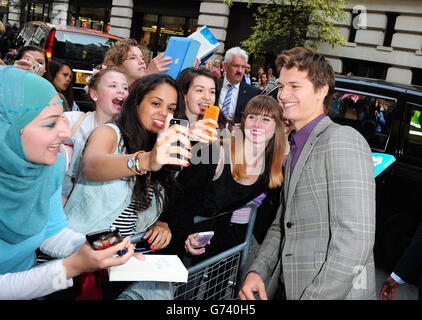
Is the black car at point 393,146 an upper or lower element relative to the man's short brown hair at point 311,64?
lower

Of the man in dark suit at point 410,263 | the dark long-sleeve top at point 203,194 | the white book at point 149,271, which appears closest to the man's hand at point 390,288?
the man in dark suit at point 410,263

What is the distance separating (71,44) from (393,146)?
292 inches

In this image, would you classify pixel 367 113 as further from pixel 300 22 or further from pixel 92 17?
pixel 92 17

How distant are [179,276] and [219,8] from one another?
58.5 feet

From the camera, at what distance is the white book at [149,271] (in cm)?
160

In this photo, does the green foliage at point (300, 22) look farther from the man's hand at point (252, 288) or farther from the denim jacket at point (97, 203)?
the man's hand at point (252, 288)

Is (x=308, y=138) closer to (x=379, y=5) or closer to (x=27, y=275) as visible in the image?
(x=27, y=275)

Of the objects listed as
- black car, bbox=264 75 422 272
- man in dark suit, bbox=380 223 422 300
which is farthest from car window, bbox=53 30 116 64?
man in dark suit, bbox=380 223 422 300

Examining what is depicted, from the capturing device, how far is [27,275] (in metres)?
1.57

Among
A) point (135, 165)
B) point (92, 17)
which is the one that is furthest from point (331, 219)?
point (92, 17)

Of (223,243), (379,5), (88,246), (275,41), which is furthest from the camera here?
(275,41)

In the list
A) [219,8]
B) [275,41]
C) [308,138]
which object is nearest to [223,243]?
[308,138]

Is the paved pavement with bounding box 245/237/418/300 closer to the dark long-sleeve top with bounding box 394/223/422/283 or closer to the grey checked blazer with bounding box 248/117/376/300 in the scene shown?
the dark long-sleeve top with bounding box 394/223/422/283

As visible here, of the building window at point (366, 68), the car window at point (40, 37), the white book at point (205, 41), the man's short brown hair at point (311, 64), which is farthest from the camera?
the building window at point (366, 68)
